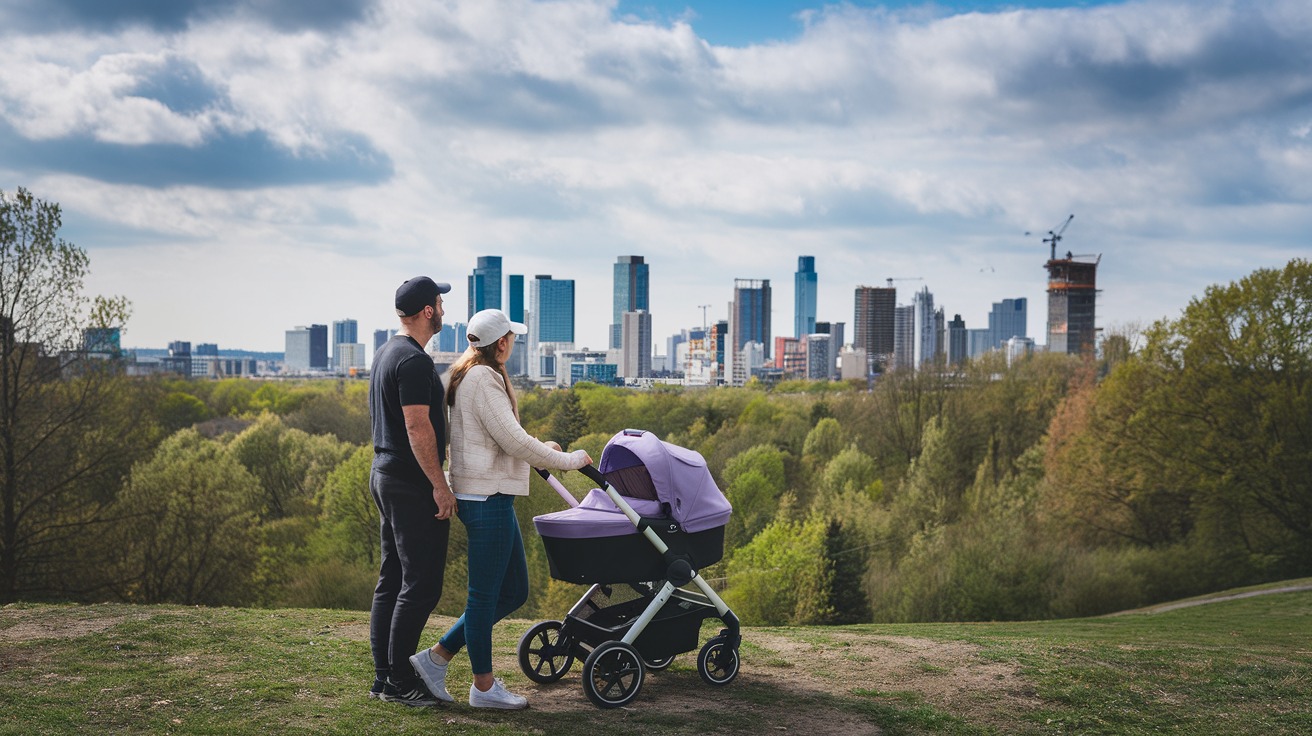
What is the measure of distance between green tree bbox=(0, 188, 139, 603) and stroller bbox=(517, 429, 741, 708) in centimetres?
1815

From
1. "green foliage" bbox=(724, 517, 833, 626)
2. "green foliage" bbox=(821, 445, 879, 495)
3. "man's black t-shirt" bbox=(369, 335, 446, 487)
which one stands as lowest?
"green foliage" bbox=(724, 517, 833, 626)

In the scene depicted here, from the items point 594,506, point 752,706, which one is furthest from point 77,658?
point 752,706

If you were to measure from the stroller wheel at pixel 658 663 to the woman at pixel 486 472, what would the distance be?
1283 mm

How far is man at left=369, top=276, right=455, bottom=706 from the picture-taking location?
5.70 m

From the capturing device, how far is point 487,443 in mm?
5941

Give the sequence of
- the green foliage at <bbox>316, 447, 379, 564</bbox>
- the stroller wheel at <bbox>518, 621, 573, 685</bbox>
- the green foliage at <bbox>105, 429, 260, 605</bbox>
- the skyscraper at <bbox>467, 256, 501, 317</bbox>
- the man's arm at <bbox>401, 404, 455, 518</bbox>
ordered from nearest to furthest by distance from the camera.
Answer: the man's arm at <bbox>401, 404, 455, 518</bbox> < the stroller wheel at <bbox>518, 621, 573, 685</bbox> < the green foliage at <bbox>105, 429, 260, 605</bbox> < the green foliage at <bbox>316, 447, 379, 564</bbox> < the skyscraper at <bbox>467, 256, 501, 317</bbox>

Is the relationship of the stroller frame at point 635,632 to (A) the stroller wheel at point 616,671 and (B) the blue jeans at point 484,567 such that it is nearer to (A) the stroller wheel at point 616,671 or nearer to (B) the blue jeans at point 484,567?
(A) the stroller wheel at point 616,671

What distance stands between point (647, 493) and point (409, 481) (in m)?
1.74

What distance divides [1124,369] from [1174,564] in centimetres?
650

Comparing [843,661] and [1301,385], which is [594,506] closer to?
[843,661]

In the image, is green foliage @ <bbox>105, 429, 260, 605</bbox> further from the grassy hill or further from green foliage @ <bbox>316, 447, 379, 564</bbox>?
the grassy hill

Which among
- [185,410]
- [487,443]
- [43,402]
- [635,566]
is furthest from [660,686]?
[185,410]

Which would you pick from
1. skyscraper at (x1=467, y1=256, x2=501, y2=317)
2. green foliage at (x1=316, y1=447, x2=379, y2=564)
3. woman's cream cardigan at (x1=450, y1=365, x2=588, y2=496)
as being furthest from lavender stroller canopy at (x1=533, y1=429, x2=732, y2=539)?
skyscraper at (x1=467, y1=256, x2=501, y2=317)

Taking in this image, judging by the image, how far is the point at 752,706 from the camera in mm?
6477
